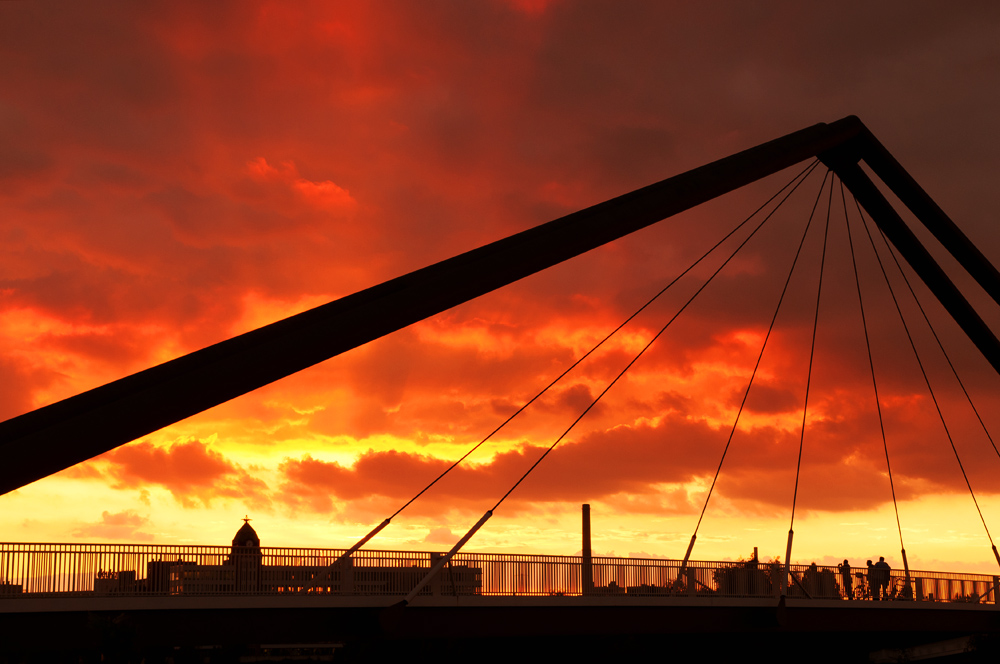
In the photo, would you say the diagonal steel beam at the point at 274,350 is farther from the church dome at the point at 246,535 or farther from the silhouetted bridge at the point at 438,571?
the church dome at the point at 246,535

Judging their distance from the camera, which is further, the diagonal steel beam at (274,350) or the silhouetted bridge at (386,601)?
the silhouetted bridge at (386,601)

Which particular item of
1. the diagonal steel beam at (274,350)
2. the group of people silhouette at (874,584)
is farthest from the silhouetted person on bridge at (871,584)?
the diagonal steel beam at (274,350)

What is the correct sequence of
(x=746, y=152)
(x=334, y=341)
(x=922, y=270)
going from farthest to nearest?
(x=922, y=270), (x=746, y=152), (x=334, y=341)

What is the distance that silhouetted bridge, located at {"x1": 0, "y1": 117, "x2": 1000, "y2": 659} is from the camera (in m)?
8.43

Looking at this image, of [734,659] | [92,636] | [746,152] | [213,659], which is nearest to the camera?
[746,152]

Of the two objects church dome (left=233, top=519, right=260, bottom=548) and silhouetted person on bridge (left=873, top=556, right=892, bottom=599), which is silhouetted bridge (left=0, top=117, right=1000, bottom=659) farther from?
church dome (left=233, top=519, right=260, bottom=548)

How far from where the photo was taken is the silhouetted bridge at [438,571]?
8430 millimetres

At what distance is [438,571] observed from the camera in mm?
31156

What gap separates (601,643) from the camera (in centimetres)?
5188

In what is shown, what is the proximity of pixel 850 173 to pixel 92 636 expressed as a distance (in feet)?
85.6

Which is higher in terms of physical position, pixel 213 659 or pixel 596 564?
pixel 596 564

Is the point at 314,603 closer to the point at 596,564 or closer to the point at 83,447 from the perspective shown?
the point at 596,564

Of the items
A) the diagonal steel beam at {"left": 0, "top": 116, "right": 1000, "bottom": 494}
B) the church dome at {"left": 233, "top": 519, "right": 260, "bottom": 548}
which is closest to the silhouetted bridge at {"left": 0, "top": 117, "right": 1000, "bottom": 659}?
the diagonal steel beam at {"left": 0, "top": 116, "right": 1000, "bottom": 494}

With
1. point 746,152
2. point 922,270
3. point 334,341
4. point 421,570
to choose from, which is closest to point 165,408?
point 334,341
